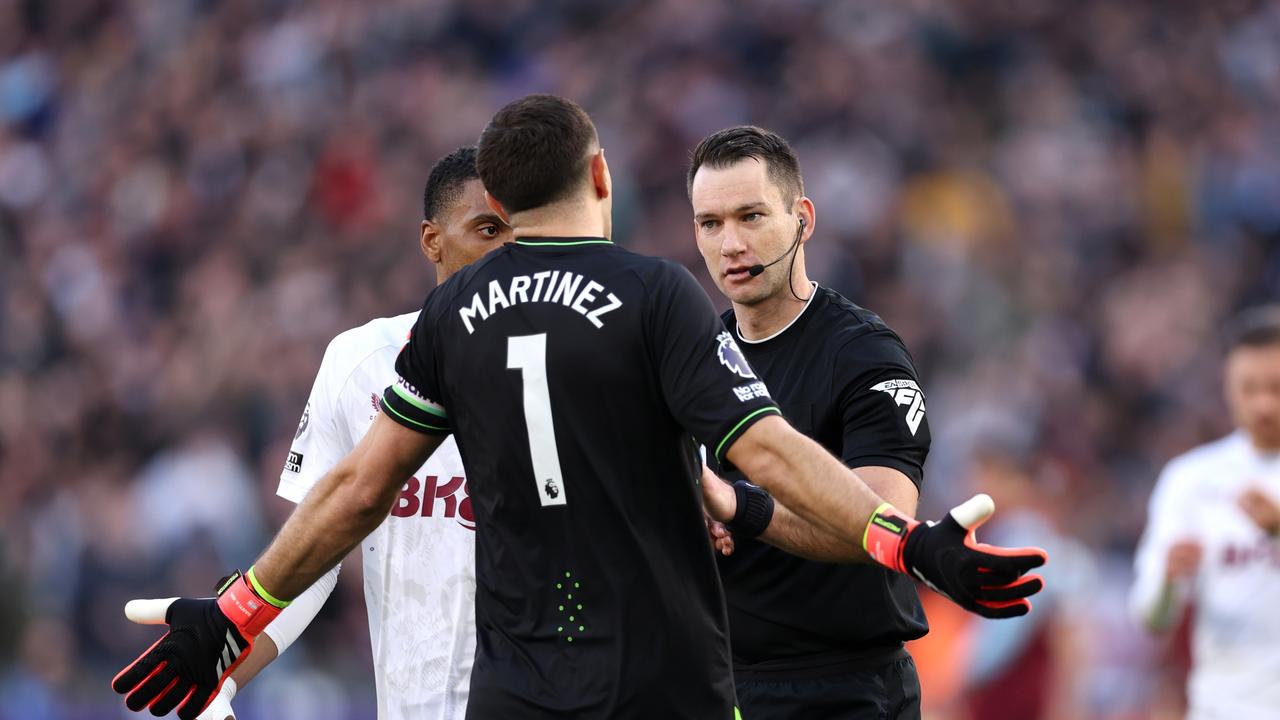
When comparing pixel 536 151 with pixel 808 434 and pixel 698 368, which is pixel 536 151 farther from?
pixel 808 434

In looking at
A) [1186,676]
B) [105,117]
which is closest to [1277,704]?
[1186,676]

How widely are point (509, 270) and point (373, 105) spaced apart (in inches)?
521

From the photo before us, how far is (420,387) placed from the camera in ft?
14.3

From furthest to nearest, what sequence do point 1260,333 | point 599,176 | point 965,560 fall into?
1. point 1260,333
2. point 599,176
3. point 965,560

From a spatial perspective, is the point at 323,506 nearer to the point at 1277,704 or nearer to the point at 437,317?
the point at 437,317

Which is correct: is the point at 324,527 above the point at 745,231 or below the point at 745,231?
below

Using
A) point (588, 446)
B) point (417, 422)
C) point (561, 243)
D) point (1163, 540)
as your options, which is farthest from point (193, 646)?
point (1163, 540)

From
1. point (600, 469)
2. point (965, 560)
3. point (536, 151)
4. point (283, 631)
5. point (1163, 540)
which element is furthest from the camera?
point (1163, 540)

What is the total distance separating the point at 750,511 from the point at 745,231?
1.22 meters

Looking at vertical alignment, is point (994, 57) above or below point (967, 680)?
above

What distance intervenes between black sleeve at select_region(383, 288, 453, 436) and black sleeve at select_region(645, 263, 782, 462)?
1.95 feet

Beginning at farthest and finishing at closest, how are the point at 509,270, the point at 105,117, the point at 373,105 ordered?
the point at 105,117 < the point at 373,105 < the point at 509,270

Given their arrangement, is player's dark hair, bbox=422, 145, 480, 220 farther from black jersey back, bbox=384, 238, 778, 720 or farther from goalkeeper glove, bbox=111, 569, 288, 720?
goalkeeper glove, bbox=111, 569, 288, 720

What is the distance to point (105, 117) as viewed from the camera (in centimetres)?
1839
